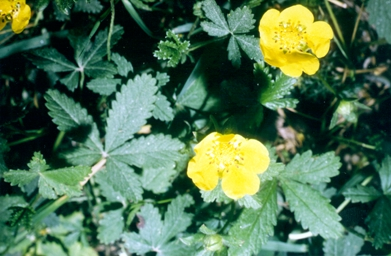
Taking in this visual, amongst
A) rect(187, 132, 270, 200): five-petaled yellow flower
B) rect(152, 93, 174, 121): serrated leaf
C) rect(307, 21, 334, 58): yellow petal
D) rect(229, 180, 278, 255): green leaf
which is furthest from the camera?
rect(152, 93, 174, 121): serrated leaf

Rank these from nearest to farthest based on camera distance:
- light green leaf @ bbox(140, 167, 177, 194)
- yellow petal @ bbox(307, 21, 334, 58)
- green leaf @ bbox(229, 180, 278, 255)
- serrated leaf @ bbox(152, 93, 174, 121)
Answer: yellow petal @ bbox(307, 21, 334, 58) → green leaf @ bbox(229, 180, 278, 255) → serrated leaf @ bbox(152, 93, 174, 121) → light green leaf @ bbox(140, 167, 177, 194)

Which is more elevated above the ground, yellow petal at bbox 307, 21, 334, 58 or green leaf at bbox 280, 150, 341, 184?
yellow petal at bbox 307, 21, 334, 58

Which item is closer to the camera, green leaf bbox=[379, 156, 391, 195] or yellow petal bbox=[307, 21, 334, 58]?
yellow petal bbox=[307, 21, 334, 58]

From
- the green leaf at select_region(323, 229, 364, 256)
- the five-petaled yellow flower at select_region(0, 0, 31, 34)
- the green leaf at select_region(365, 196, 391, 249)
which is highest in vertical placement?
the five-petaled yellow flower at select_region(0, 0, 31, 34)

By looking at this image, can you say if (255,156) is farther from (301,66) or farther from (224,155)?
(301,66)

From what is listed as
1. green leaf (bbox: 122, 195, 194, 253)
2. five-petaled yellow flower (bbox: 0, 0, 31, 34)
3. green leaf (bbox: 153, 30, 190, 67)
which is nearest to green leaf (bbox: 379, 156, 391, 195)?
green leaf (bbox: 122, 195, 194, 253)

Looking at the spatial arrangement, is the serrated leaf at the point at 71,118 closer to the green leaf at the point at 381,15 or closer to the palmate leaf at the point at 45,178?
the palmate leaf at the point at 45,178

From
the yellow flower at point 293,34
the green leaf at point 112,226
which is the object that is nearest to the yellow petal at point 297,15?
the yellow flower at point 293,34

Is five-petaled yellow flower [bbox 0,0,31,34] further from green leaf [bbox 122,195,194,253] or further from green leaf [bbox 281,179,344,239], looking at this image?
green leaf [bbox 281,179,344,239]
